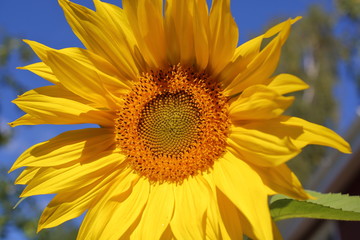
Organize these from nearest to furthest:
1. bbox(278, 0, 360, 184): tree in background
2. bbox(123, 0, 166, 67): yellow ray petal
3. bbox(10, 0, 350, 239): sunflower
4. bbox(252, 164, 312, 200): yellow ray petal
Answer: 1. bbox(252, 164, 312, 200): yellow ray petal
2. bbox(10, 0, 350, 239): sunflower
3. bbox(123, 0, 166, 67): yellow ray petal
4. bbox(278, 0, 360, 184): tree in background

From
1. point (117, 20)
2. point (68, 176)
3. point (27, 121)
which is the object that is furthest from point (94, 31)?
point (68, 176)

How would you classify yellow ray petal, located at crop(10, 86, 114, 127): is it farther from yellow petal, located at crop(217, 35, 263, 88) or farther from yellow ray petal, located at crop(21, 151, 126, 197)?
yellow petal, located at crop(217, 35, 263, 88)

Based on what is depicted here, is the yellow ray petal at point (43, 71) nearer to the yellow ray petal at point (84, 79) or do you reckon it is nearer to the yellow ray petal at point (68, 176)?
the yellow ray petal at point (84, 79)

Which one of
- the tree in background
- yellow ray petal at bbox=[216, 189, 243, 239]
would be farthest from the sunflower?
the tree in background

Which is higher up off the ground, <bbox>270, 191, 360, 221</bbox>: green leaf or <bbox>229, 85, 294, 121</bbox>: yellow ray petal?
<bbox>229, 85, 294, 121</bbox>: yellow ray petal

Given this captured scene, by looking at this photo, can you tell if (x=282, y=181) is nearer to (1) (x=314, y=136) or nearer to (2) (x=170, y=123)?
(1) (x=314, y=136)

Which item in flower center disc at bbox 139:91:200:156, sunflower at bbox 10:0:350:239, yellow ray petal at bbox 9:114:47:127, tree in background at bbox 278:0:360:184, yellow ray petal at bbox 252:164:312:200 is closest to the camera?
yellow ray petal at bbox 252:164:312:200

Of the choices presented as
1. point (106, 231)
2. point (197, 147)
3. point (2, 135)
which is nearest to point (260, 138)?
point (197, 147)

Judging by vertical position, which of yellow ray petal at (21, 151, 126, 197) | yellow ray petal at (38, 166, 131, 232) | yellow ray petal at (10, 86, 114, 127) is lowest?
yellow ray petal at (38, 166, 131, 232)
